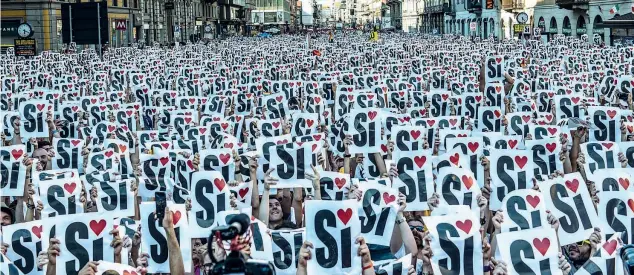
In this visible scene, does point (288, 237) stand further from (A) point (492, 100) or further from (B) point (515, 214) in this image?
(A) point (492, 100)

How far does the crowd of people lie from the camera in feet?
0.14

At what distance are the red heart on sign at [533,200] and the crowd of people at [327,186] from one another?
2 cm

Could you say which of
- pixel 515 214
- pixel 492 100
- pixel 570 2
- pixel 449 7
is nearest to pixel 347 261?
pixel 515 214

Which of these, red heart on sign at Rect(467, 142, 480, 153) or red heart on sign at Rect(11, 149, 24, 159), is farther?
red heart on sign at Rect(467, 142, 480, 153)

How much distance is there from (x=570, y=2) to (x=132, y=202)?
54027 millimetres

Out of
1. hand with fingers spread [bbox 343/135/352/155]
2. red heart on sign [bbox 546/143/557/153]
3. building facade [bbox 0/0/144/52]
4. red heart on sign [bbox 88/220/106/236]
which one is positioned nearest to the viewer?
red heart on sign [bbox 88/220/106/236]

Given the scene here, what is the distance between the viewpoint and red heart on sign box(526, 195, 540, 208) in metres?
8.62

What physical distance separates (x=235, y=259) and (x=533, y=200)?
197 inches

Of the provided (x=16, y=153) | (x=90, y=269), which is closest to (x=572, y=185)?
(x=90, y=269)

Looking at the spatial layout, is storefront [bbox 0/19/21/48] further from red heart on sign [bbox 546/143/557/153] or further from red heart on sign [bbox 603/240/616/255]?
red heart on sign [bbox 603/240/616/255]

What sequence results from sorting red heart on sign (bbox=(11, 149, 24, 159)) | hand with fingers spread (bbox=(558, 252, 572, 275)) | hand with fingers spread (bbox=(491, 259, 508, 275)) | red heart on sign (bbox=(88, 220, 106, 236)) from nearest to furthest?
hand with fingers spread (bbox=(491, 259, 508, 275))
hand with fingers spread (bbox=(558, 252, 572, 275))
red heart on sign (bbox=(88, 220, 106, 236))
red heart on sign (bbox=(11, 149, 24, 159))

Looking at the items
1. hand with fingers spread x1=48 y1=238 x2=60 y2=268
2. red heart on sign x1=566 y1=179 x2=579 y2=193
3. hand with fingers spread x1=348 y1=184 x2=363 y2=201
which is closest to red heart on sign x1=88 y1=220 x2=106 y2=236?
hand with fingers spread x1=48 y1=238 x2=60 y2=268

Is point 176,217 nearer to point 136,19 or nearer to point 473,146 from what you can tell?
point 473,146

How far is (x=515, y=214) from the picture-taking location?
8.58 metres
